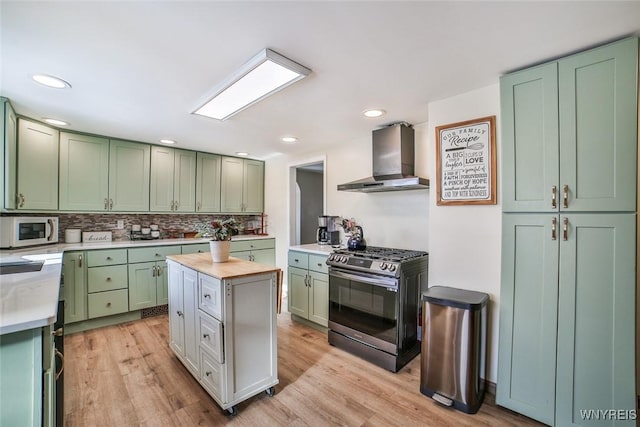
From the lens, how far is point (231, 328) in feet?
5.86

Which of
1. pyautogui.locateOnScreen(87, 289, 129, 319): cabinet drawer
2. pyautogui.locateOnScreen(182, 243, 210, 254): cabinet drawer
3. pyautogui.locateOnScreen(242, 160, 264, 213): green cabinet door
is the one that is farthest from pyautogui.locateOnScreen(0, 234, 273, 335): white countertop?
pyautogui.locateOnScreen(242, 160, 264, 213): green cabinet door

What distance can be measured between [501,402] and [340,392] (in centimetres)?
107

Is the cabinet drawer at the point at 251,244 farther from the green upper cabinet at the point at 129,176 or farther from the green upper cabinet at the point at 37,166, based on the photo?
the green upper cabinet at the point at 37,166

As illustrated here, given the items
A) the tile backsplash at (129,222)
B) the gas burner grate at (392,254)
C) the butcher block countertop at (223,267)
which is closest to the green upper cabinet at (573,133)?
the gas burner grate at (392,254)

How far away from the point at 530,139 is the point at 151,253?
13.0 ft

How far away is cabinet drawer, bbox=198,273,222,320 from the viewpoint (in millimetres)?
1778

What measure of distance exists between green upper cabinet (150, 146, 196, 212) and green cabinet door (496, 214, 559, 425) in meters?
3.93

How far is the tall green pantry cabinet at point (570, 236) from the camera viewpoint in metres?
1.45

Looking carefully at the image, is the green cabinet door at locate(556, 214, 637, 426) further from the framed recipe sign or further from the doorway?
the doorway

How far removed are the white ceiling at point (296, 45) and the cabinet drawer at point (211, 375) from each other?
1.94m

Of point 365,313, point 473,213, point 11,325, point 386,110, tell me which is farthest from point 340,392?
point 386,110

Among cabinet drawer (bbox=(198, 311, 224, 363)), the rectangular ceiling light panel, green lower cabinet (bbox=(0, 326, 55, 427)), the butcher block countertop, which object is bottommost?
cabinet drawer (bbox=(198, 311, 224, 363))

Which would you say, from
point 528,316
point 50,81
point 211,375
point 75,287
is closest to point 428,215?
point 528,316

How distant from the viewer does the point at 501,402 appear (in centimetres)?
183
